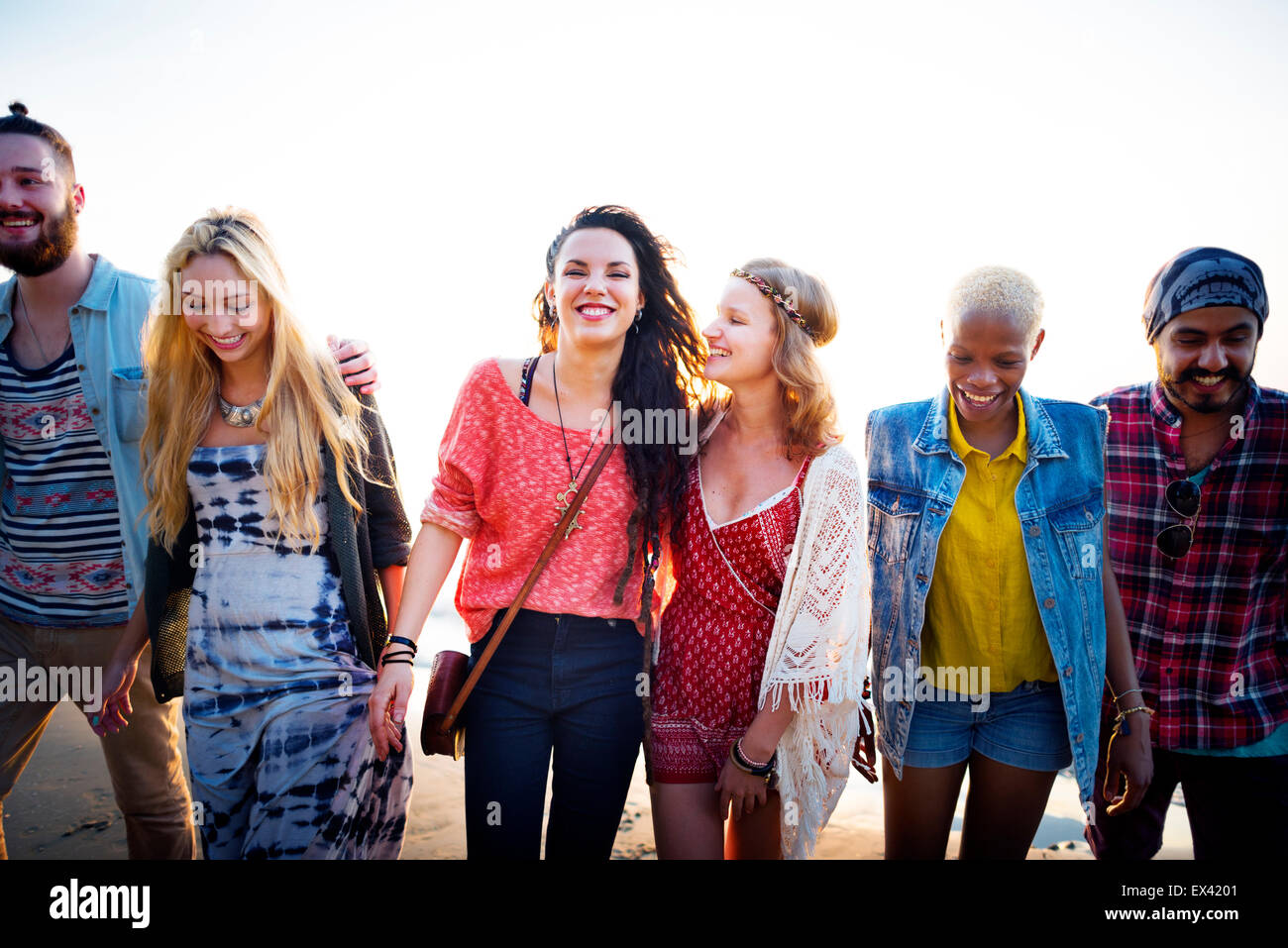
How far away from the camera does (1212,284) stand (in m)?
2.80

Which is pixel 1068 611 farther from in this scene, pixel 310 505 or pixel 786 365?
pixel 310 505

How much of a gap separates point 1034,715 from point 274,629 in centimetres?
265

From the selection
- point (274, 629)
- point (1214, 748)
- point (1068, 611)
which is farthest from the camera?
point (1214, 748)

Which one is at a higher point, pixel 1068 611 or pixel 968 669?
pixel 1068 611

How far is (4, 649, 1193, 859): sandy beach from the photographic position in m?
3.88

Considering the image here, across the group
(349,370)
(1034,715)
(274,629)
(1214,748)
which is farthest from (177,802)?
(1214,748)

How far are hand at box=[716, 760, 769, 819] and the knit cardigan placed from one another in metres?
1.31

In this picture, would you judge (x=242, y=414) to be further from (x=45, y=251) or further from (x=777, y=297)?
(x=777, y=297)

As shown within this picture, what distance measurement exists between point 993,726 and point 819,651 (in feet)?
2.42

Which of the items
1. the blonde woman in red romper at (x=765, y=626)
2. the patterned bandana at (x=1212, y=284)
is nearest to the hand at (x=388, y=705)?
the blonde woman in red romper at (x=765, y=626)

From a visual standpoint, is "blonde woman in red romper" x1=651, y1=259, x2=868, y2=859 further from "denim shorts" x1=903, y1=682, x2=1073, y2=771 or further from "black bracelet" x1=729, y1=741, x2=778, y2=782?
"denim shorts" x1=903, y1=682, x2=1073, y2=771

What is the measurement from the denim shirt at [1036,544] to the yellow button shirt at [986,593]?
6 cm

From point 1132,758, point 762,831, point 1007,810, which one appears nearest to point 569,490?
point 762,831
